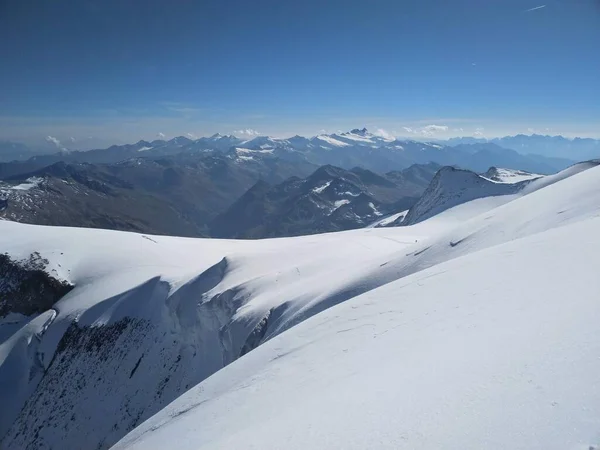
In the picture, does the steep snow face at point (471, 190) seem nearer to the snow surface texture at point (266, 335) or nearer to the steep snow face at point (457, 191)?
the steep snow face at point (457, 191)

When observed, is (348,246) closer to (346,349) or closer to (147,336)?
(147,336)

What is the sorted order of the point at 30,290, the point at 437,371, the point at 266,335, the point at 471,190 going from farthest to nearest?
1. the point at 471,190
2. the point at 30,290
3. the point at 266,335
4. the point at 437,371

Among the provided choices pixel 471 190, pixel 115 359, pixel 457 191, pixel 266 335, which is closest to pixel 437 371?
pixel 266 335

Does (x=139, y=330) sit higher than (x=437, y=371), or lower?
lower

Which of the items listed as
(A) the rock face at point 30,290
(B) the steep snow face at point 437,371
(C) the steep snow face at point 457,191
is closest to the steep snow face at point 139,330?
(A) the rock face at point 30,290

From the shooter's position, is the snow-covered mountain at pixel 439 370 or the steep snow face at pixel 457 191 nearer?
the snow-covered mountain at pixel 439 370

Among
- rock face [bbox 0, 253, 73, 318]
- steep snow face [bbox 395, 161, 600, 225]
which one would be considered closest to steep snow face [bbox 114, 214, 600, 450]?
rock face [bbox 0, 253, 73, 318]

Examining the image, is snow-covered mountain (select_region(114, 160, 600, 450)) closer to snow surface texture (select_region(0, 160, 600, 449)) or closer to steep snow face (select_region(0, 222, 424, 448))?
snow surface texture (select_region(0, 160, 600, 449))

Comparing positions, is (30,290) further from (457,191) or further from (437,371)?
(457,191)

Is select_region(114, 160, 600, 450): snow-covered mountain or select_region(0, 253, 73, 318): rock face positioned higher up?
select_region(114, 160, 600, 450): snow-covered mountain
